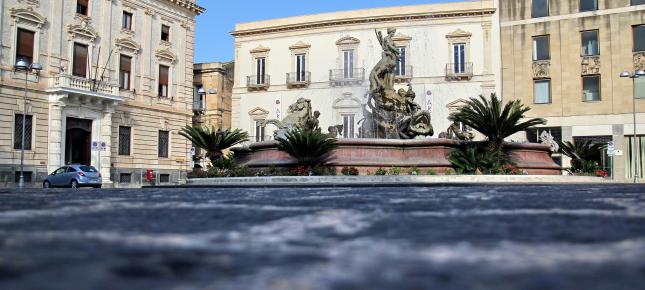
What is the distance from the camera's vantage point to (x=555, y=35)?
119 feet

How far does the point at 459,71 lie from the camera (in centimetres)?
3878

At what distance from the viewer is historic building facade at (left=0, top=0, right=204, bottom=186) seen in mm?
28594

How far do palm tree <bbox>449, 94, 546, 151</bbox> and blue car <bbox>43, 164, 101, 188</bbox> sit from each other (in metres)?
A: 16.5

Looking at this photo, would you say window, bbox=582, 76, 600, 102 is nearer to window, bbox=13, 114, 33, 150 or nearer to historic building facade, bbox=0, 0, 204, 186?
historic building facade, bbox=0, 0, 204, 186

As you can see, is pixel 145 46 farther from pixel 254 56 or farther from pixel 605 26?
pixel 605 26

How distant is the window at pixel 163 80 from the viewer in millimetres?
37625

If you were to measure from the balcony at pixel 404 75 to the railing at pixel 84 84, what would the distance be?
1792 centimetres

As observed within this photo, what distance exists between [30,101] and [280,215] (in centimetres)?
2907

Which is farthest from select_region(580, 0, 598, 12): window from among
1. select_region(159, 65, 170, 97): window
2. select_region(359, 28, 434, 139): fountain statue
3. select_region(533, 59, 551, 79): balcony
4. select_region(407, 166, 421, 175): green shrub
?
select_region(159, 65, 170, 97): window

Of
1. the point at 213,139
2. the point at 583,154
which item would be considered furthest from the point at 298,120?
the point at 583,154

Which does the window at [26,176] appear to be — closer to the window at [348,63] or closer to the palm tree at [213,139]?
the palm tree at [213,139]

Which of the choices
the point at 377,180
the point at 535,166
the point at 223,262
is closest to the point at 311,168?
the point at 377,180

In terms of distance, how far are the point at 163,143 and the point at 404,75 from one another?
1644 centimetres

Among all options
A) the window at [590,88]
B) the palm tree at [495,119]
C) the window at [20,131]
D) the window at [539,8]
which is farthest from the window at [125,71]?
the window at [590,88]
